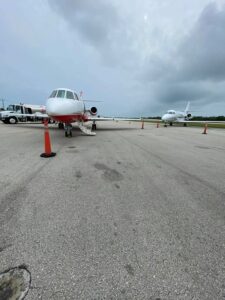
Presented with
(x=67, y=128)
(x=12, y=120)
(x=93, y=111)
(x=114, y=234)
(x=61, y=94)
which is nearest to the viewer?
(x=114, y=234)

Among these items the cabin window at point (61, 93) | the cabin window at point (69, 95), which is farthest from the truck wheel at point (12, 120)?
the cabin window at point (61, 93)

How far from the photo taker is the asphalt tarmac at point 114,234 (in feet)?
4.85

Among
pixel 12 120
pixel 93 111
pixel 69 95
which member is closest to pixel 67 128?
pixel 69 95

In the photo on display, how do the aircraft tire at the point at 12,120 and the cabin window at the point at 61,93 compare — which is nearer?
the cabin window at the point at 61,93

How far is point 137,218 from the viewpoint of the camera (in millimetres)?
2471

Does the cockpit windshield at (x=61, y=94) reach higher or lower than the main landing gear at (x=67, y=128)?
higher

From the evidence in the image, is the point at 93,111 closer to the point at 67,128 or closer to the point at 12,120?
the point at 67,128

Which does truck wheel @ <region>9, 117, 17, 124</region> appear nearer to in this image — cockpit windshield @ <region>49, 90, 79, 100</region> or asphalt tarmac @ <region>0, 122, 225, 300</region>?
cockpit windshield @ <region>49, 90, 79, 100</region>

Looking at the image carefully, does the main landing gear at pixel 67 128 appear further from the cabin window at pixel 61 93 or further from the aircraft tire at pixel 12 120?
the aircraft tire at pixel 12 120

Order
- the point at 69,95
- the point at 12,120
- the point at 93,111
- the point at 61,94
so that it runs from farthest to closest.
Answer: the point at 12,120 < the point at 93,111 < the point at 69,95 < the point at 61,94

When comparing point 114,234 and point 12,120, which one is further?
point 12,120

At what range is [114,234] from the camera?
6.96 feet

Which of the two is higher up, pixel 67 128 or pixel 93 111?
pixel 93 111

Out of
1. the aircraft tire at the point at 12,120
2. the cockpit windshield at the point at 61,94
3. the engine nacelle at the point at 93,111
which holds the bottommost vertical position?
the aircraft tire at the point at 12,120
